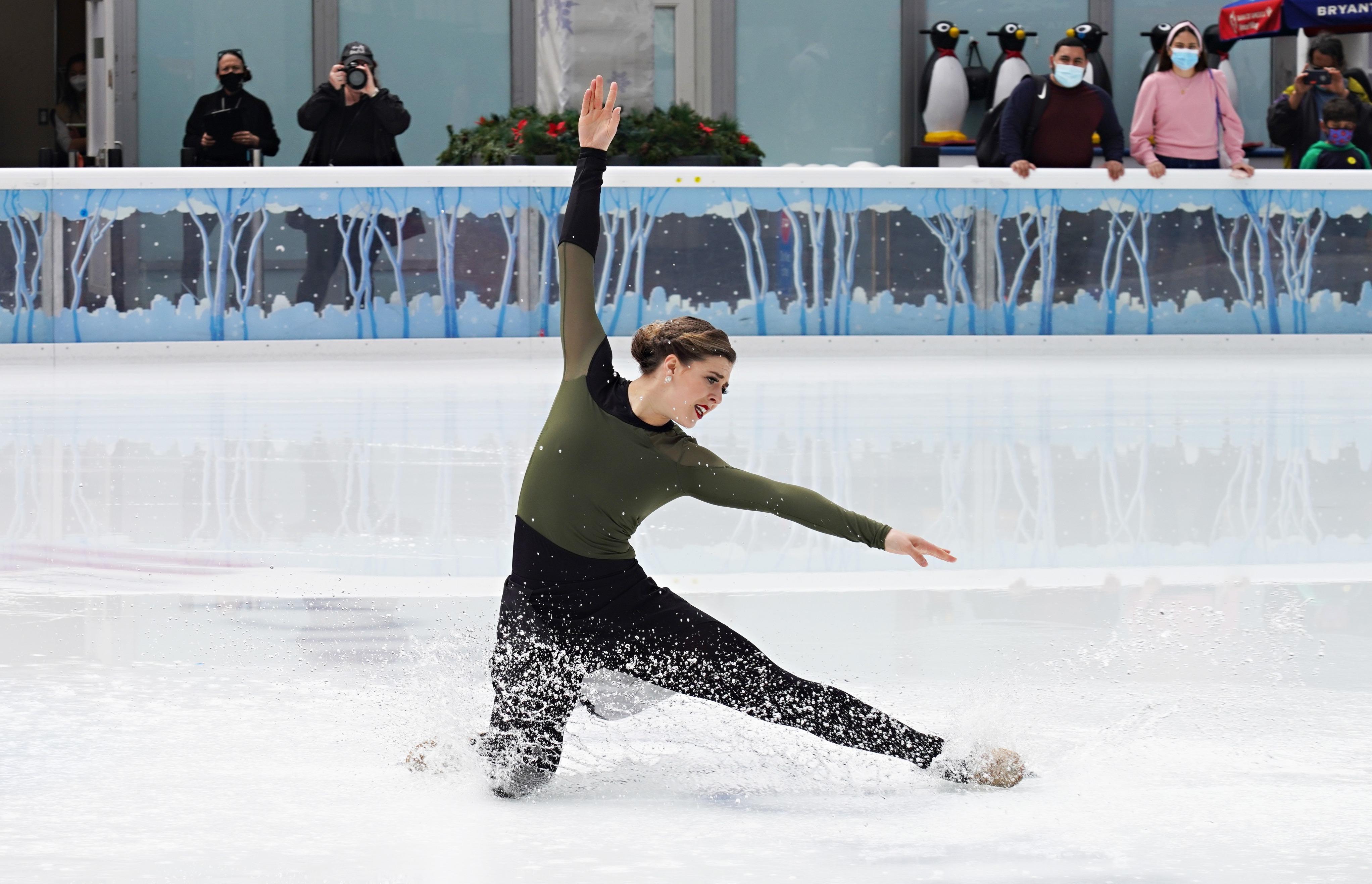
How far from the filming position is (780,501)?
10.1ft

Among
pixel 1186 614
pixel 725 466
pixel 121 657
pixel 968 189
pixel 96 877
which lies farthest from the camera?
pixel 968 189

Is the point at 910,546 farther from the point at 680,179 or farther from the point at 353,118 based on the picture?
the point at 353,118

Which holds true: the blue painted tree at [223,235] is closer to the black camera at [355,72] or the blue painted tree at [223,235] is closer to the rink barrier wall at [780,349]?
the rink barrier wall at [780,349]

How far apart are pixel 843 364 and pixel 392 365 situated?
9.36ft

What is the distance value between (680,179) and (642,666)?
9.03 meters

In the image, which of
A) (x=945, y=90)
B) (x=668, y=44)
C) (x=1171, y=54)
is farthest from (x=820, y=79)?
(x=1171, y=54)

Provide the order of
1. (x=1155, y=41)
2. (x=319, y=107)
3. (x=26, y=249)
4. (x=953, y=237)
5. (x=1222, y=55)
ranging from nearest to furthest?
(x=26, y=249), (x=319, y=107), (x=953, y=237), (x=1155, y=41), (x=1222, y=55)

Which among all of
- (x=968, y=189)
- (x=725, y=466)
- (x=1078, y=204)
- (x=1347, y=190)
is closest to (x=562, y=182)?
(x=968, y=189)

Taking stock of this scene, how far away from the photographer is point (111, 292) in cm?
1152

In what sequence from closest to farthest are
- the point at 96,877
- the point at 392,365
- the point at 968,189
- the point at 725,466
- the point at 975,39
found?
the point at 96,877
the point at 725,466
the point at 392,365
the point at 968,189
the point at 975,39

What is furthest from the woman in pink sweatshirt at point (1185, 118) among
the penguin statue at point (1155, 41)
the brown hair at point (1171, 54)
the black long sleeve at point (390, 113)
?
the black long sleeve at point (390, 113)

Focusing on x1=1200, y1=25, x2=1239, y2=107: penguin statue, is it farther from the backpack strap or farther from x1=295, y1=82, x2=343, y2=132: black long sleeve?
x1=295, y1=82, x2=343, y2=132: black long sleeve

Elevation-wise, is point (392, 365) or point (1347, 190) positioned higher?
point (1347, 190)

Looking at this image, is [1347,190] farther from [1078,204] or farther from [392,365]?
[392,365]
